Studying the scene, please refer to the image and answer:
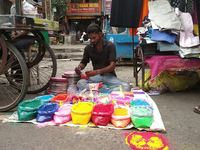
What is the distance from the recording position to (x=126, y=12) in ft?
12.1

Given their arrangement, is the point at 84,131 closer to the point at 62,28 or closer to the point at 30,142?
the point at 30,142

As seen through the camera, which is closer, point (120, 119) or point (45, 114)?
point (120, 119)

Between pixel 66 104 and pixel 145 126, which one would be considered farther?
pixel 66 104

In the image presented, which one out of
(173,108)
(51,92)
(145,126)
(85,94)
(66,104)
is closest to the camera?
(145,126)

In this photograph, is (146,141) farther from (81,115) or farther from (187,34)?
(187,34)

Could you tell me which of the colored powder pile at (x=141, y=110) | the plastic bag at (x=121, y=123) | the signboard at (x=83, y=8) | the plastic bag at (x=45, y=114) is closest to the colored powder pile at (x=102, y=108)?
the plastic bag at (x=121, y=123)

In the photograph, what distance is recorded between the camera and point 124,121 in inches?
79.2

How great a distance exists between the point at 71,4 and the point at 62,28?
2.54 meters

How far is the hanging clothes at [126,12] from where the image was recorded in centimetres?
363

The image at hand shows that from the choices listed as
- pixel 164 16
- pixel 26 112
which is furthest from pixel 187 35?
pixel 26 112

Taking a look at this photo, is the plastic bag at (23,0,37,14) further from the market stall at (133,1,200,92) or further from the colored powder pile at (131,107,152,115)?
the colored powder pile at (131,107,152,115)

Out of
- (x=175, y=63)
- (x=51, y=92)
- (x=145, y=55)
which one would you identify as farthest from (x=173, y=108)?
(x=51, y=92)

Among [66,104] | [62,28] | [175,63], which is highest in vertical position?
[62,28]

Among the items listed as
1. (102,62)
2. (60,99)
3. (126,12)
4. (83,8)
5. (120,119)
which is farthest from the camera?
(83,8)
